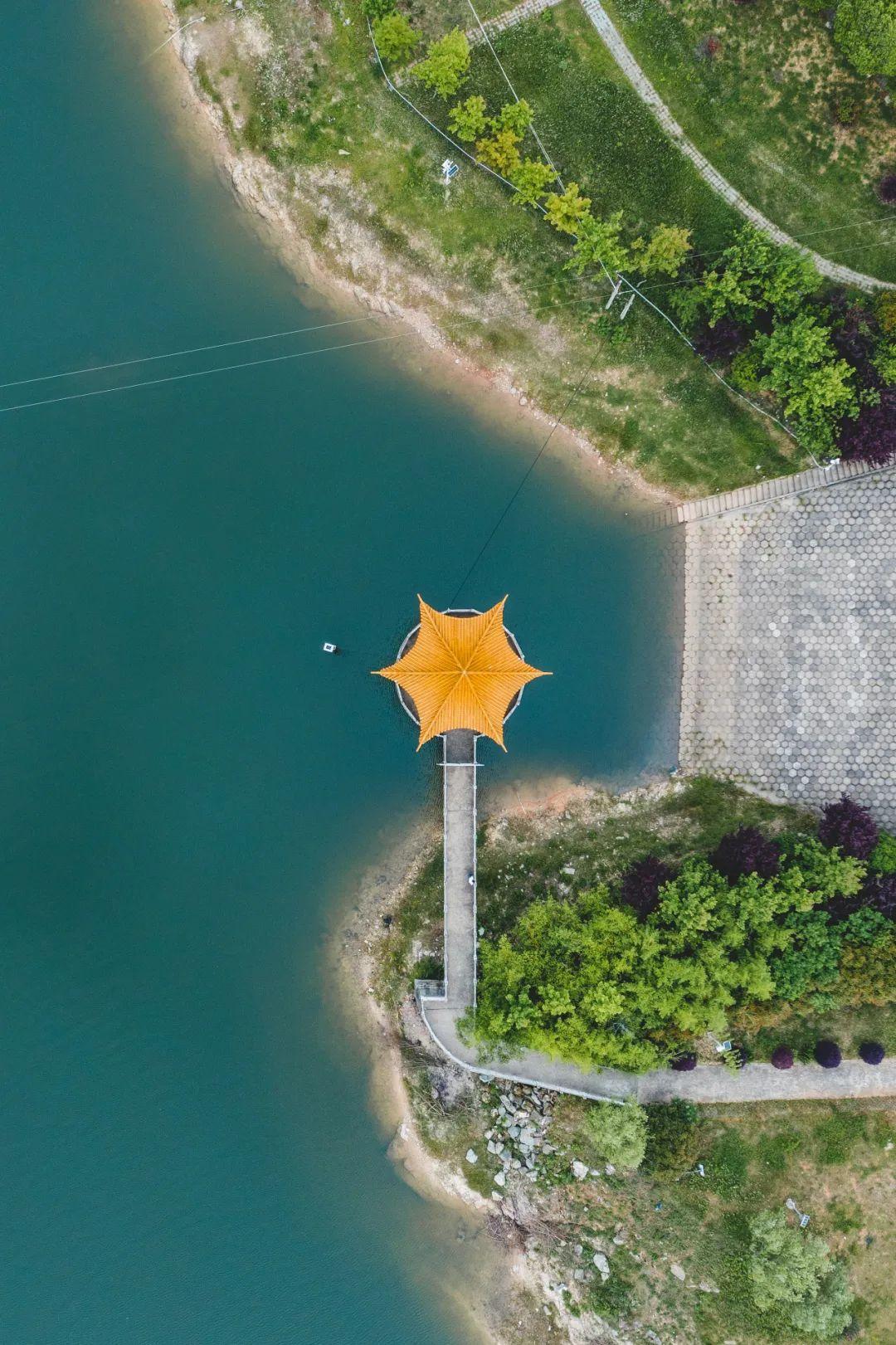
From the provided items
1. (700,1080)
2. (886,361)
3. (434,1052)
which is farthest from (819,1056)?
(886,361)

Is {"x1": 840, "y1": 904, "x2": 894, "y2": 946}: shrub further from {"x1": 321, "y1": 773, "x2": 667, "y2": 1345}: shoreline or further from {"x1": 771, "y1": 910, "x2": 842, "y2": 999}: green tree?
{"x1": 321, "y1": 773, "x2": 667, "y2": 1345}: shoreline

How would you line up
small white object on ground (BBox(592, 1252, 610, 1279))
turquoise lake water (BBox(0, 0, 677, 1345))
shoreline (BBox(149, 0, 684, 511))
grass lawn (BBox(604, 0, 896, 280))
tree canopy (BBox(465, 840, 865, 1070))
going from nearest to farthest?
tree canopy (BBox(465, 840, 865, 1070)), grass lawn (BBox(604, 0, 896, 280)), small white object on ground (BBox(592, 1252, 610, 1279)), shoreline (BBox(149, 0, 684, 511)), turquoise lake water (BBox(0, 0, 677, 1345))

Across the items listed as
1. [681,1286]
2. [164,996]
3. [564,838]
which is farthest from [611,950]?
[164,996]

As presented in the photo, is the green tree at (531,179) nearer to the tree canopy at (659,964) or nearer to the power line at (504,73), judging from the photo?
the power line at (504,73)

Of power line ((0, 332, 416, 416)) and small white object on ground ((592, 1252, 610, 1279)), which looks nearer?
small white object on ground ((592, 1252, 610, 1279))

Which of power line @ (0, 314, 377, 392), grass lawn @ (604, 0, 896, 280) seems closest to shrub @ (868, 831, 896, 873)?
grass lawn @ (604, 0, 896, 280)
